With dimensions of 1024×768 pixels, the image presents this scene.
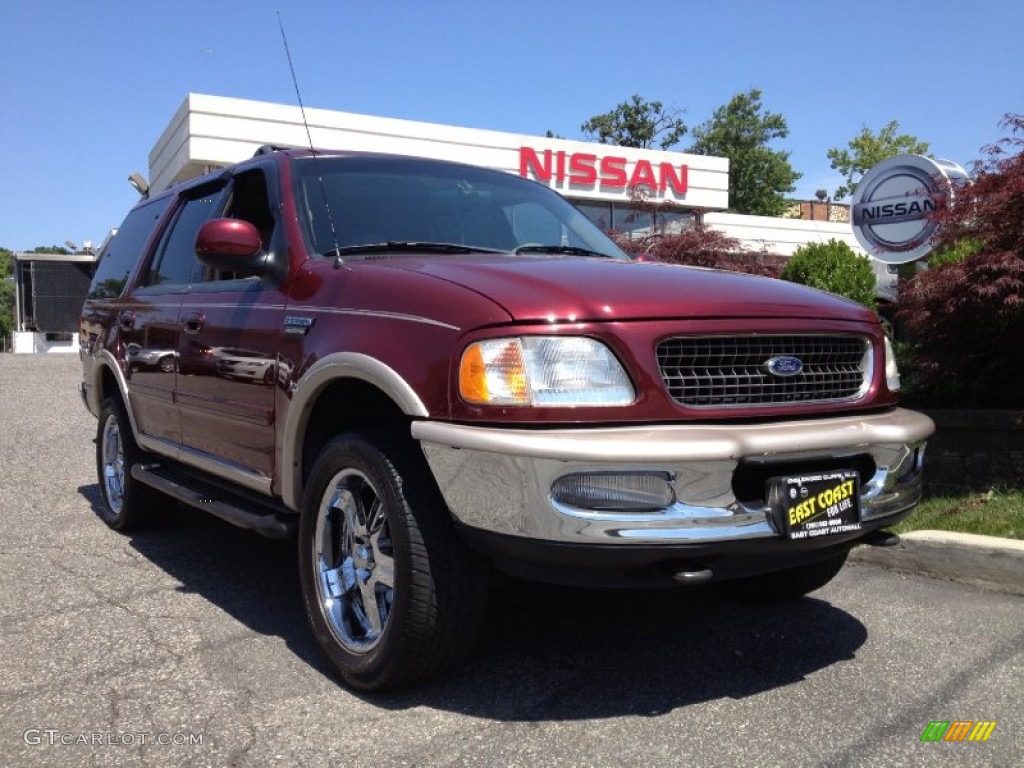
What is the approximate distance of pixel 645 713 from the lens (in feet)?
9.51

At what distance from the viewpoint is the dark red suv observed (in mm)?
2570

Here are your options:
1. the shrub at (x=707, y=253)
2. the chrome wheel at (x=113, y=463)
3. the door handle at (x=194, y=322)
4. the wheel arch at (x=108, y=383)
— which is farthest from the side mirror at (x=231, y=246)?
the shrub at (x=707, y=253)

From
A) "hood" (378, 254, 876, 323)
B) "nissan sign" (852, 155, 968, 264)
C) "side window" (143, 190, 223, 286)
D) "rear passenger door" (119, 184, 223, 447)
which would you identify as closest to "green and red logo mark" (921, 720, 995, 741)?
"hood" (378, 254, 876, 323)

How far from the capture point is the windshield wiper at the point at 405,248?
3631 millimetres

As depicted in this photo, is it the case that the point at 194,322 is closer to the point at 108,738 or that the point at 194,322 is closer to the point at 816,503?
the point at 108,738

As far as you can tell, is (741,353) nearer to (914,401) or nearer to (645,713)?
(645,713)

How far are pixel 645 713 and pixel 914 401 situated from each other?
4389 millimetres

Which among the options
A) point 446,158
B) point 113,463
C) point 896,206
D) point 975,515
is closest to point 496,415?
point 975,515

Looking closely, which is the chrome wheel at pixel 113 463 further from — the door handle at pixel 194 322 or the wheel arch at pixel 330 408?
the wheel arch at pixel 330 408

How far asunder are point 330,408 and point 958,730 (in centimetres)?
240

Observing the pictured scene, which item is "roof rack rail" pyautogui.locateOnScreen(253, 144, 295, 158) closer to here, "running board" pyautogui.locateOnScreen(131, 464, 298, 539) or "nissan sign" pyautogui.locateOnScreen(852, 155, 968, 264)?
"running board" pyautogui.locateOnScreen(131, 464, 298, 539)

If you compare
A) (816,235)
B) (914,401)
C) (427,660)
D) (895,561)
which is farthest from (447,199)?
(816,235)

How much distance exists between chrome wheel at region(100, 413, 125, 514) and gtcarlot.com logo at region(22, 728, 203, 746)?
9.40 feet

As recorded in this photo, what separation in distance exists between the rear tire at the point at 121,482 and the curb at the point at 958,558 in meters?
4.03
